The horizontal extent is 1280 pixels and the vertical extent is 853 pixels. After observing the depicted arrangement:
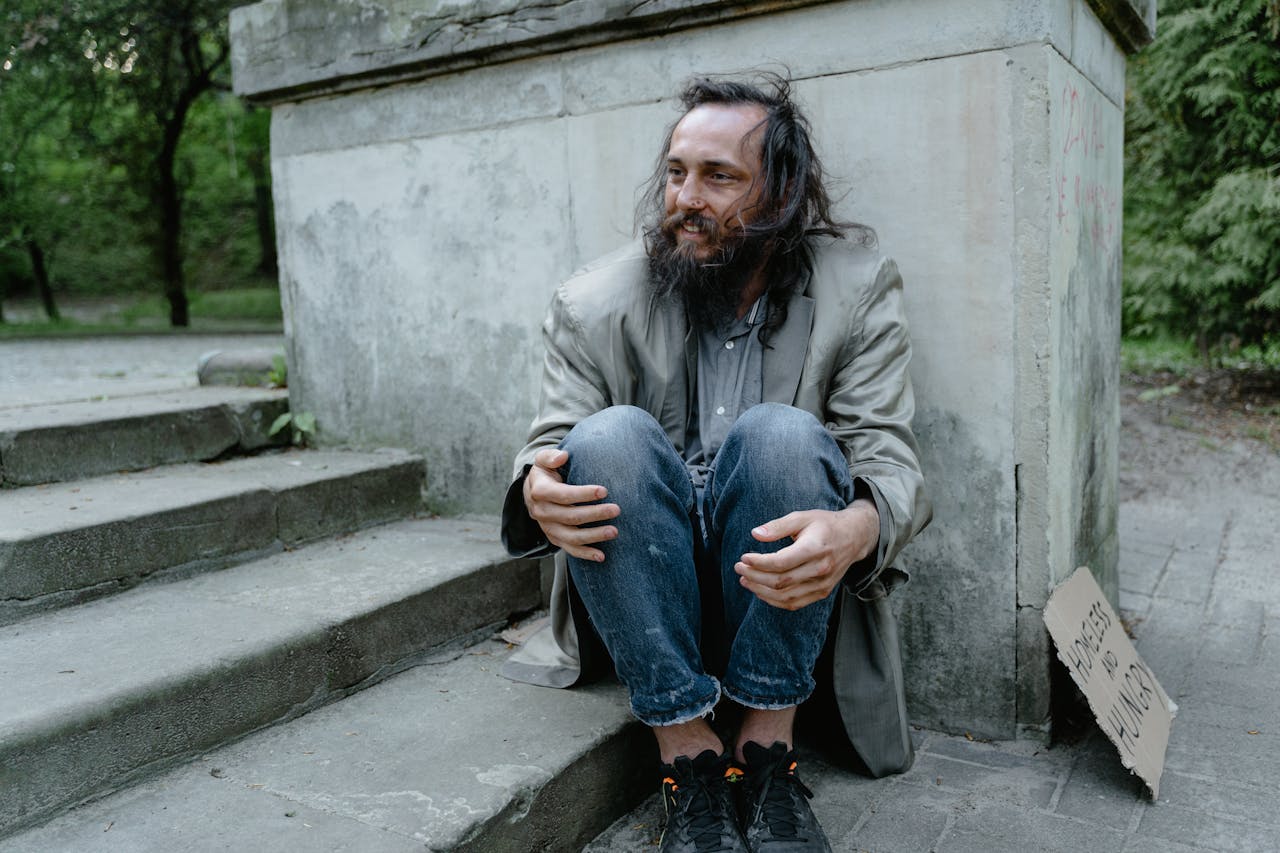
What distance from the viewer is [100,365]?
625 cm

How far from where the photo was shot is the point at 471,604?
2680 millimetres

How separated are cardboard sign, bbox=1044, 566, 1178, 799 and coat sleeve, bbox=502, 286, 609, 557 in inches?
48.4

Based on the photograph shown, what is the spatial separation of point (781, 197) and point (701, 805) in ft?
4.39

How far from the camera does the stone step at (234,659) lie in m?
1.78

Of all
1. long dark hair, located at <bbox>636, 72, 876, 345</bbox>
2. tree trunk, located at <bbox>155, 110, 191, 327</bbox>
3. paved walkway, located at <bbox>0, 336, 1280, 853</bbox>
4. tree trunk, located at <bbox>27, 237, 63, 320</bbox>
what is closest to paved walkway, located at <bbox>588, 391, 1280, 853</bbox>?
paved walkway, located at <bbox>0, 336, 1280, 853</bbox>

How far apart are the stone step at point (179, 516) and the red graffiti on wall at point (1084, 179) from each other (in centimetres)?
216

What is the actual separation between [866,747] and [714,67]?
178cm

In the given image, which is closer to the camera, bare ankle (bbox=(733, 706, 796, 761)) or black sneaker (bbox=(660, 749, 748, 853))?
black sneaker (bbox=(660, 749, 748, 853))

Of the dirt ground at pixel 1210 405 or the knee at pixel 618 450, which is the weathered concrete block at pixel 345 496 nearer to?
the knee at pixel 618 450

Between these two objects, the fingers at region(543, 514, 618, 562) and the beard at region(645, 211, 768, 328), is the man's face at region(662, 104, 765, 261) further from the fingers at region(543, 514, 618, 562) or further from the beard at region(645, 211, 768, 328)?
the fingers at region(543, 514, 618, 562)

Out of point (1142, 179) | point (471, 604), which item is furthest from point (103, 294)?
point (471, 604)

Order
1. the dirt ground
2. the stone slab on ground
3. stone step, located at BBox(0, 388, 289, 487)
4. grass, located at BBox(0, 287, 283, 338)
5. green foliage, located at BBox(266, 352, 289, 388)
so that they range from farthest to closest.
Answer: grass, located at BBox(0, 287, 283, 338)
the dirt ground
green foliage, located at BBox(266, 352, 289, 388)
stone step, located at BBox(0, 388, 289, 487)
the stone slab on ground

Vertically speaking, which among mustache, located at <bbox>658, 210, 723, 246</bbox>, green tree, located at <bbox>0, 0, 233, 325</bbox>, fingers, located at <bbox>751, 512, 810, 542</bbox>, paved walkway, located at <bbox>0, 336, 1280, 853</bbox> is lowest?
paved walkway, located at <bbox>0, 336, 1280, 853</bbox>

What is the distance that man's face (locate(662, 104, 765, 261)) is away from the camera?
7.21 ft
